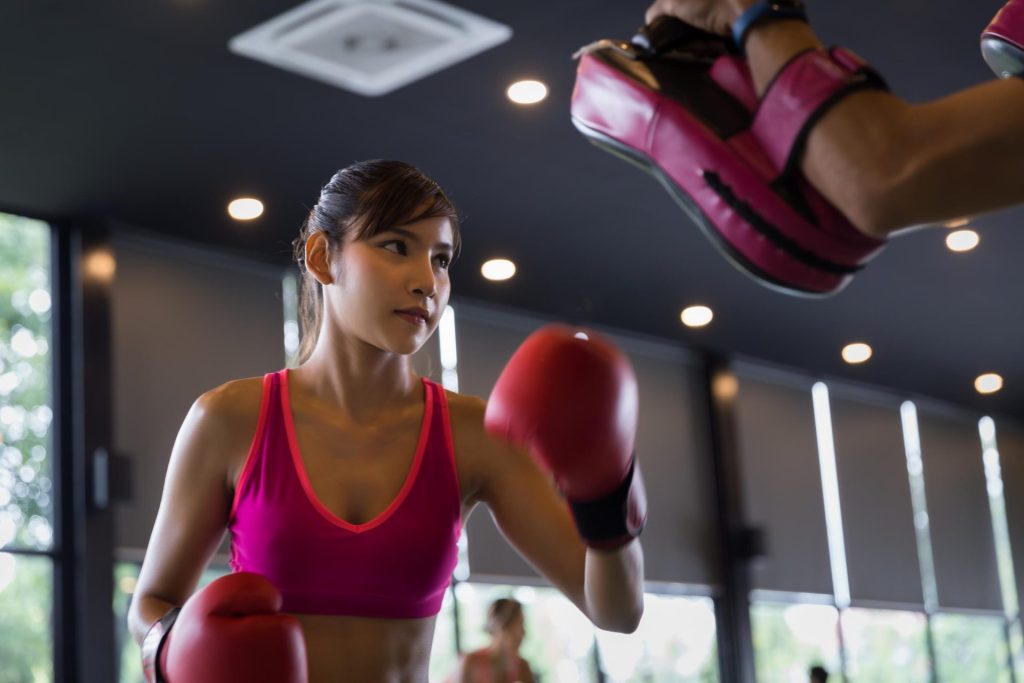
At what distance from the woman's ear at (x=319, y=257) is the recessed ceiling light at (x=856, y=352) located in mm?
7601

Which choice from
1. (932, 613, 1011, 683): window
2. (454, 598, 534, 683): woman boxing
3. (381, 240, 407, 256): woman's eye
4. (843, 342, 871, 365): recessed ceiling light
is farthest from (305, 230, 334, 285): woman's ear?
(932, 613, 1011, 683): window

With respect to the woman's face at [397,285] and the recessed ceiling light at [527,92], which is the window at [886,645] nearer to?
the recessed ceiling light at [527,92]

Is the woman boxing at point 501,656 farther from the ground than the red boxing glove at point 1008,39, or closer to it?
closer to it

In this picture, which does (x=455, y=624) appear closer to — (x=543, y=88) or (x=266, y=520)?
(x=543, y=88)

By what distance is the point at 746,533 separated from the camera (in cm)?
831

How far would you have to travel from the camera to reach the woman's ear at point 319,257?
1.88m

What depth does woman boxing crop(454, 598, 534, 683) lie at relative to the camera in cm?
495

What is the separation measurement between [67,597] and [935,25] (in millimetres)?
4006

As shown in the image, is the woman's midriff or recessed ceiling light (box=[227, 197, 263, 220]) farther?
recessed ceiling light (box=[227, 197, 263, 220])

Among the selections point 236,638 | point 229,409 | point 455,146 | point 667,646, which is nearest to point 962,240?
point 667,646

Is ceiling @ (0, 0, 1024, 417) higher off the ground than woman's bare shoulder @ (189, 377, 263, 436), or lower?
higher

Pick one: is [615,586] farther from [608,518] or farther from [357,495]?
[357,495]

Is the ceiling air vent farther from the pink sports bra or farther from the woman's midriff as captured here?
the woman's midriff

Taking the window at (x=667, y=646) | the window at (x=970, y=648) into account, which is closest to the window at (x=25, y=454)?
the window at (x=667, y=646)
